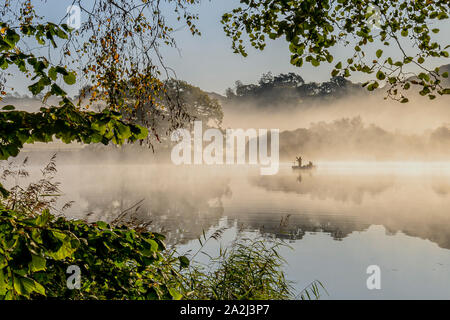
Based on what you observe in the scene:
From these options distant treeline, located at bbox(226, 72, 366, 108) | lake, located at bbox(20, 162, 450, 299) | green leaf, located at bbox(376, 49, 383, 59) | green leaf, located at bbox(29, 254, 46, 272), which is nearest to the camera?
green leaf, located at bbox(29, 254, 46, 272)

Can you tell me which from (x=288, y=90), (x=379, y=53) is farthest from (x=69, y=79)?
(x=288, y=90)

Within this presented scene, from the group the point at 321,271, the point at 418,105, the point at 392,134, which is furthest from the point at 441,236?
the point at 418,105

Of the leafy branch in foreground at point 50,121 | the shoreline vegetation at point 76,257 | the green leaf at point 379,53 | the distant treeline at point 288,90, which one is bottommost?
the shoreline vegetation at point 76,257

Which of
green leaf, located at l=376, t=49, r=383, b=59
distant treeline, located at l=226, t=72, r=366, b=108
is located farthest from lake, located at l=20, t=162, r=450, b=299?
distant treeline, located at l=226, t=72, r=366, b=108

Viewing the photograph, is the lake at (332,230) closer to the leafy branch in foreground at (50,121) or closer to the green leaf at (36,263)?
the leafy branch in foreground at (50,121)

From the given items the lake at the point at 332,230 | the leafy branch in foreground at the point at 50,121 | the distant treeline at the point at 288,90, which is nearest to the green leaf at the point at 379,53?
the leafy branch in foreground at the point at 50,121

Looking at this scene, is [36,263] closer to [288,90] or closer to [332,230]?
[332,230]

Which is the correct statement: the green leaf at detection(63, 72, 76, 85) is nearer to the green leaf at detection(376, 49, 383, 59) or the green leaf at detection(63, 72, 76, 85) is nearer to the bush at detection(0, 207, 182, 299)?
the bush at detection(0, 207, 182, 299)

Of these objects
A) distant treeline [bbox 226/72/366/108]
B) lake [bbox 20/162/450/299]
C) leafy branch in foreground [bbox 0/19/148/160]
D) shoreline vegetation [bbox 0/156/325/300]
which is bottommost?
lake [bbox 20/162/450/299]
